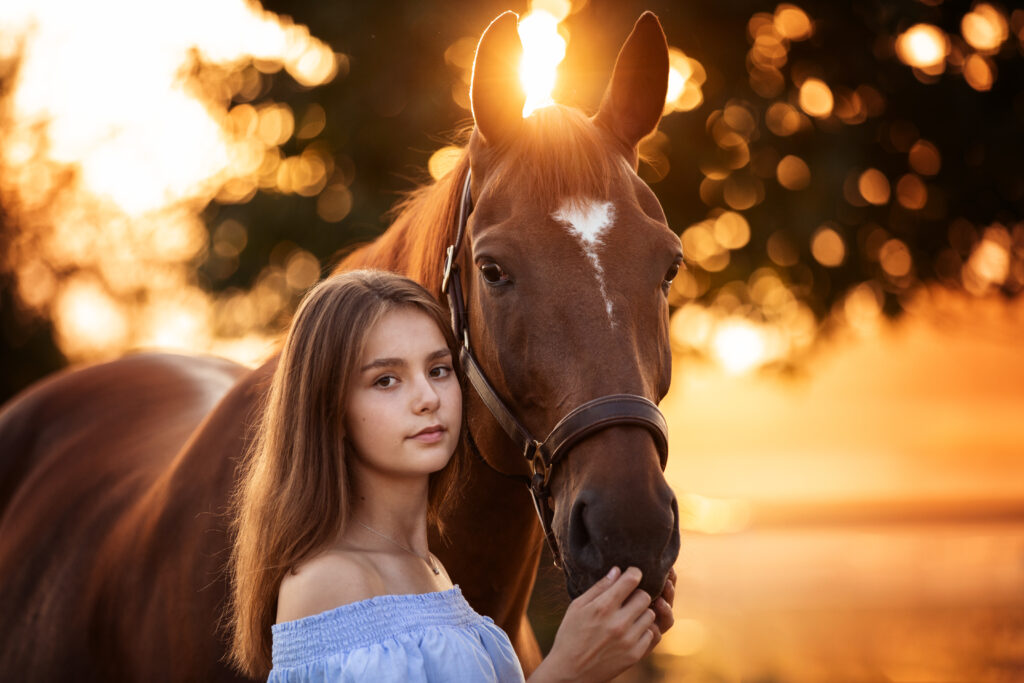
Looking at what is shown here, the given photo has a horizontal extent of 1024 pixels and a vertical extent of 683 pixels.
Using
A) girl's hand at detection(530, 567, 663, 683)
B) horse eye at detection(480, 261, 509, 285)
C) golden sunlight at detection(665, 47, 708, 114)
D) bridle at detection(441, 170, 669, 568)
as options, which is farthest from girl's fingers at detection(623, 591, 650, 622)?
golden sunlight at detection(665, 47, 708, 114)

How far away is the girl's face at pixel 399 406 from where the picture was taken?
1786mm

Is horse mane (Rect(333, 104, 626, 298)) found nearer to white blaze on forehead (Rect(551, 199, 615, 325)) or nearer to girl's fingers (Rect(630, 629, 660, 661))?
white blaze on forehead (Rect(551, 199, 615, 325))

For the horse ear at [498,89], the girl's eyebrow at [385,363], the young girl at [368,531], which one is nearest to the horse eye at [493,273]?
the young girl at [368,531]

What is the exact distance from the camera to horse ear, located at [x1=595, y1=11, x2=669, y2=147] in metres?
2.37

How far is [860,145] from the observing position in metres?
6.18

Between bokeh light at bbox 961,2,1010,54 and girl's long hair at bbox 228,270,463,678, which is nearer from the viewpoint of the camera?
girl's long hair at bbox 228,270,463,678

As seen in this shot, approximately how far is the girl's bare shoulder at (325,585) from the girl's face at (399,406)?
200 mm

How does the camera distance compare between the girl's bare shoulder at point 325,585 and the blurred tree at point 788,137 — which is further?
the blurred tree at point 788,137

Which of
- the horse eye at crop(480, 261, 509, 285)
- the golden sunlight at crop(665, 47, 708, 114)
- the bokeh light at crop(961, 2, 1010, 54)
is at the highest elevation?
the bokeh light at crop(961, 2, 1010, 54)

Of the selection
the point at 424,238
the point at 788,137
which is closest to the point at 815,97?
the point at 788,137

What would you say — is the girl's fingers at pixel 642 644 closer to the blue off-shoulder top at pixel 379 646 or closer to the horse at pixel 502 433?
the horse at pixel 502 433

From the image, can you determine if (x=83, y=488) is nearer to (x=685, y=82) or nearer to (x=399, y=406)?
(x=399, y=406)

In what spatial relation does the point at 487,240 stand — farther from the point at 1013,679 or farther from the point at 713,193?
the point at 1013,679

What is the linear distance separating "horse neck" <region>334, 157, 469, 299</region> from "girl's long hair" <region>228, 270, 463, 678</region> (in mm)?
525
